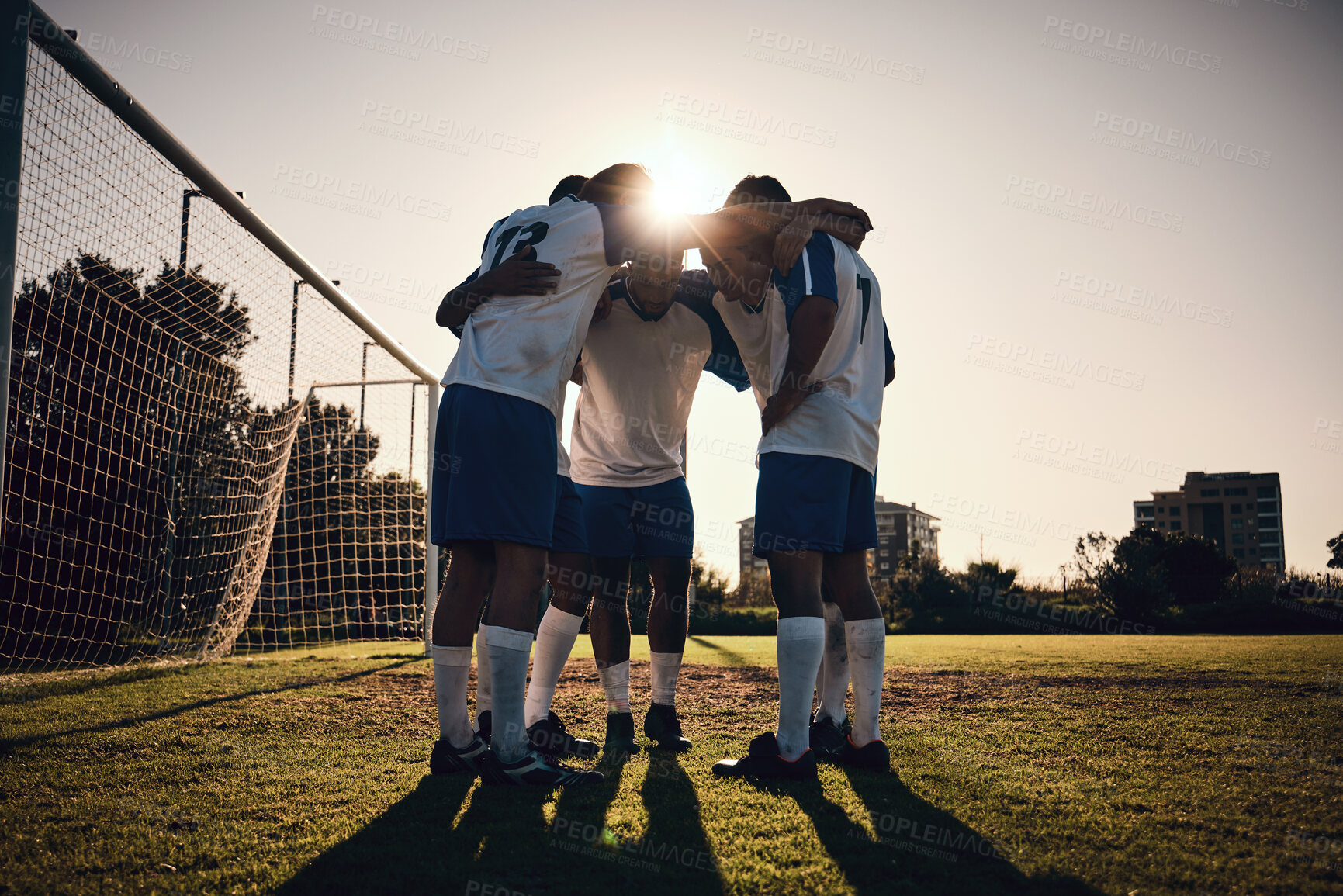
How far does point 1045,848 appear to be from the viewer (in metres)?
1.75

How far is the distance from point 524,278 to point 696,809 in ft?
5.75

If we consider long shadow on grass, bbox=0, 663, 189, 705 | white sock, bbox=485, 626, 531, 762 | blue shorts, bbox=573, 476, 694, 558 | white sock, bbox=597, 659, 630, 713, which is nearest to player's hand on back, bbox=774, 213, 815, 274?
blue shorts, bbox=573, 476, 694, 558

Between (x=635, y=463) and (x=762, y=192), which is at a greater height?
(x=762, y=192)

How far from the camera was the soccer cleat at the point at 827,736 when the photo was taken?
2918 mm

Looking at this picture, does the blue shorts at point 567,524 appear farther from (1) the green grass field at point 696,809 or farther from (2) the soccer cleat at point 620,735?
(1) the green grass field at point 696,809

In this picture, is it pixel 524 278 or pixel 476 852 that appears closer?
pixel 476 852

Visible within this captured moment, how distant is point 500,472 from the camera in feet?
Answer: 8.20

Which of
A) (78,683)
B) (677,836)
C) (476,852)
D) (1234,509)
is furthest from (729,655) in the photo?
(1234,509)

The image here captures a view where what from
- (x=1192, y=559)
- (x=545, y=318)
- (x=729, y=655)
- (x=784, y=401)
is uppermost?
(x=545, y=318)

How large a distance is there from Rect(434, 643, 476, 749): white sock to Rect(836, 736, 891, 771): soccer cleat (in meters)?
1.34

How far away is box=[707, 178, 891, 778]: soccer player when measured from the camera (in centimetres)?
262

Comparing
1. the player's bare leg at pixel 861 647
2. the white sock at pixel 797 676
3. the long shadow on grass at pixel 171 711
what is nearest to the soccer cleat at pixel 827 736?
the player's bare leg at pixel 861 647

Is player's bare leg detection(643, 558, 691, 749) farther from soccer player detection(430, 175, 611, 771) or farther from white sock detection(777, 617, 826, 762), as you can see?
white sock detection(777, 617, 826, 762)

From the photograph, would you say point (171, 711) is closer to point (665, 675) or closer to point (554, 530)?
point (554, 530)
